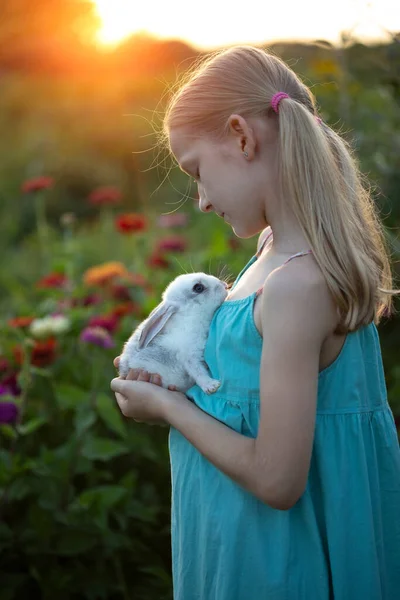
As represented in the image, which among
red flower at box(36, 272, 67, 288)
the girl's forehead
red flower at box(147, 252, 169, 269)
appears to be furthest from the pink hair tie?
red flower at box(36, 272, 67, 288)

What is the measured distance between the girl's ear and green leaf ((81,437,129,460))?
1.32 m

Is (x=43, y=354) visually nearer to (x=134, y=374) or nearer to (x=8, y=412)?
(x=8, y=412)

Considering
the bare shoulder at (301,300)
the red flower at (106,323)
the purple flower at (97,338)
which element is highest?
the bare shoulder at (301,300)

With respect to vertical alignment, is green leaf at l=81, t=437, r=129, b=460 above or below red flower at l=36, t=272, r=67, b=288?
above

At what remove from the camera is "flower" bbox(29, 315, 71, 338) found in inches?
117

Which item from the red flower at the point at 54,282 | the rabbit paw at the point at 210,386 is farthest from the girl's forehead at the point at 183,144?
the red flower at the point at 54,282

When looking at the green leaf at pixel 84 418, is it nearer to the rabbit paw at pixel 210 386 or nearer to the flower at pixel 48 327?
the flower at pixel 48 327

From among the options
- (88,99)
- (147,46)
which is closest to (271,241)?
(147,46)

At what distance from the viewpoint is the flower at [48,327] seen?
297 centimetres

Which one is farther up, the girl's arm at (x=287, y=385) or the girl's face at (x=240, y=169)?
the girl's face at (x=240, y=169)

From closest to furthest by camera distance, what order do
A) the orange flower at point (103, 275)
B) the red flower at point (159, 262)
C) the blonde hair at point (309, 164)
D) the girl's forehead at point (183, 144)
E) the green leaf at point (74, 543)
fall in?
the blonde hair at point (309, 164) → the girl's forehead at point (183, 144) → the green leaf at point (74, 543) → the orange flower at point (103, 275) → the red flower at point (159, 262)

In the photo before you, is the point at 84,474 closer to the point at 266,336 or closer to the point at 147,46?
→ the point at 266,336

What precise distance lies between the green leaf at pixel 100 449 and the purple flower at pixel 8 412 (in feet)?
0.89

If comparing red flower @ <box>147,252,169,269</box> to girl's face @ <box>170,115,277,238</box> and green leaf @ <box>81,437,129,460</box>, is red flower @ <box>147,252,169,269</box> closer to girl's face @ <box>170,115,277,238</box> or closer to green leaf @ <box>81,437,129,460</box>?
green leaf @ <box>81,437,129,460</box>
